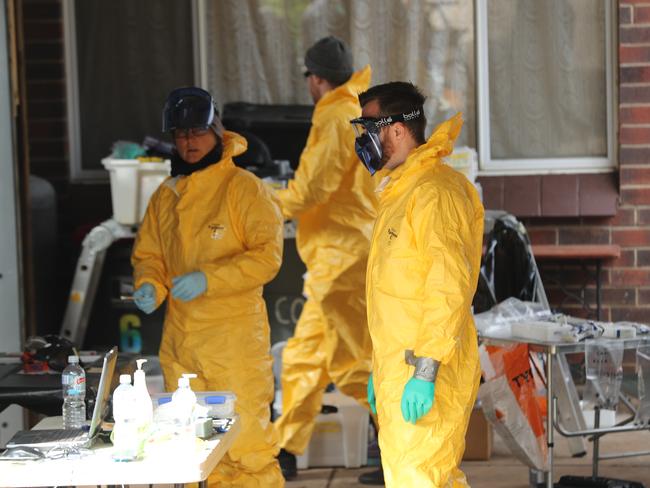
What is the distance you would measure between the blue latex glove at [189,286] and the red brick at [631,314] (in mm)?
3301

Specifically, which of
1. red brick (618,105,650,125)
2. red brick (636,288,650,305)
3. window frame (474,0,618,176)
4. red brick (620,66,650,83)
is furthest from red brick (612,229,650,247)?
red brick (620,66,650,83)

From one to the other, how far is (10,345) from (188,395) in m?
2.14

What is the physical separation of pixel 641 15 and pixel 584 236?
1.24 metres

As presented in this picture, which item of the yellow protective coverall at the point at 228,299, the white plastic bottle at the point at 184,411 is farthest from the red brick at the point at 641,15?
the white plastic bottle at the point at 184,411

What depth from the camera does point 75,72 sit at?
7.01 m

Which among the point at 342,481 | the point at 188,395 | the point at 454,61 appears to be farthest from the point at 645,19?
the point at 188,395

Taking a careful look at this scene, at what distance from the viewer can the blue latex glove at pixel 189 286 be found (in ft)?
13.5

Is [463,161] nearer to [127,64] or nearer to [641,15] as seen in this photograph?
[641,15]

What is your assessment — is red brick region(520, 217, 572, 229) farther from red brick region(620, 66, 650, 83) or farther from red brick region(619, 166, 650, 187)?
red brick region(620, 66, 650, 83)

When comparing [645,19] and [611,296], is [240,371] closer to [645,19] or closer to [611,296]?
[611,296]

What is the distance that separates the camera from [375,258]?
3.50m

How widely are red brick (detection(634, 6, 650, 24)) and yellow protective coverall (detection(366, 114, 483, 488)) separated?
344cm

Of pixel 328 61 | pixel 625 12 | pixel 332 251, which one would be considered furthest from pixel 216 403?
pixel 625 12

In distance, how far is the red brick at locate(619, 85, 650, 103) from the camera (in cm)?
661
